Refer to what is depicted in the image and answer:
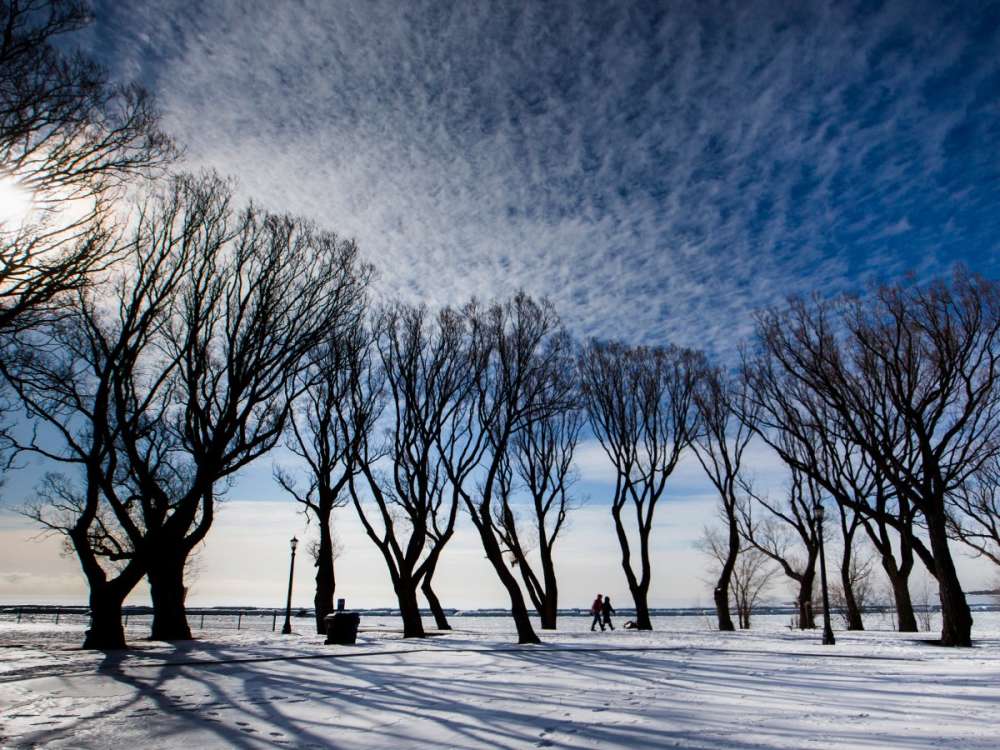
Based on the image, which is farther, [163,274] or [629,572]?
[629,572]

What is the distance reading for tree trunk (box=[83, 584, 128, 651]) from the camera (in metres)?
13.9

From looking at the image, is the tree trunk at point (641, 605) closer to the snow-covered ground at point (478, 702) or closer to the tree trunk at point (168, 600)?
the snow-covered ground at point (478, 702)

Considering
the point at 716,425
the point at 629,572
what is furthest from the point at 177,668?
the point at 716,425

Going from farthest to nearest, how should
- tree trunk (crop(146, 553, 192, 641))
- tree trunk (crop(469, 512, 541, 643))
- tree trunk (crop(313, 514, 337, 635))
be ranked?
tree trunk (crop(313, 514, 337, 635)) < tree trunk (crop(469, 512, 541, 643)) < tree trunk (crop(146, 553, 192, 641))

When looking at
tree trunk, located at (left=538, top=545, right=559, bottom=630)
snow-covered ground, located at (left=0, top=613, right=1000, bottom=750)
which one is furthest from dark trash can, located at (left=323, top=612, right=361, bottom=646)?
tree trunk, located at (left=538, top=545, right=559, bottom=630)

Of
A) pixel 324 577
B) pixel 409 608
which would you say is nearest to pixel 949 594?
pixel 409 608

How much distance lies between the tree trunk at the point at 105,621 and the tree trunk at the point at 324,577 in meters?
8.35

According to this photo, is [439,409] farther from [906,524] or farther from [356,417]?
[906,524]

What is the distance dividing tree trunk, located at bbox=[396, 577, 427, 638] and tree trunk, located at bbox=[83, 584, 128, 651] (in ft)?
29.0

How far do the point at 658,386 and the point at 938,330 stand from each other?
11604mm

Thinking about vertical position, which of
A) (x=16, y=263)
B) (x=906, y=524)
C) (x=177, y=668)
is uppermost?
(x=16, y=263)

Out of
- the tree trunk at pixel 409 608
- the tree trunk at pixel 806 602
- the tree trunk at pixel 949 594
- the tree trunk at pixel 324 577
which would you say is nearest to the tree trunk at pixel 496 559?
the tree trunk at pixel 409 608

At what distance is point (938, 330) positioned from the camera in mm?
17172

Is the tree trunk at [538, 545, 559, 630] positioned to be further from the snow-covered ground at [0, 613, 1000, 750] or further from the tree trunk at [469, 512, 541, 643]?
the snow-covered ground at [0, 613, 1000, 750]
